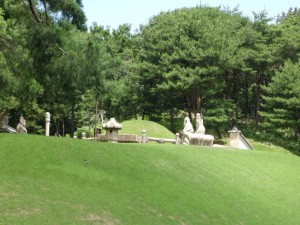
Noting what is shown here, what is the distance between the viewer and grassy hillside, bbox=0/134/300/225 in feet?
46.2

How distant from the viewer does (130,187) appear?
690 inches

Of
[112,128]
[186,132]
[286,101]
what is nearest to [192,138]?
[186,132]

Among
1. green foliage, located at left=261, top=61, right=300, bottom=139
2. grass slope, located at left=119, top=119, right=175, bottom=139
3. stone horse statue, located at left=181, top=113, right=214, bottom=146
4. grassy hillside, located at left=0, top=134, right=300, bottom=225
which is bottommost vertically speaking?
grassy hillside, located at left=0, top=134, right=300, bottom=225

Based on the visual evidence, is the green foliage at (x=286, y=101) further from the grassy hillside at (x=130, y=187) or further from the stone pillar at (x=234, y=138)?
the grassy hillside at (x=130, y=187)

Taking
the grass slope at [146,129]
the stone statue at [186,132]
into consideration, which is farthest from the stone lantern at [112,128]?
the grass slope at [146,129]

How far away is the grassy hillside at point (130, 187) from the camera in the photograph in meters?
14.1

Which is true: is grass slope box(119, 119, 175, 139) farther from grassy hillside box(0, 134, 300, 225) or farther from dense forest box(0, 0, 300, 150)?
grassy hillside box(0, 134, 300, 225)

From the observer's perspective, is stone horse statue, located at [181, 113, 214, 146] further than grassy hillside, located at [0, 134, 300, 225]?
Yes

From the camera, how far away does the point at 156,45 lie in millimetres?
49000

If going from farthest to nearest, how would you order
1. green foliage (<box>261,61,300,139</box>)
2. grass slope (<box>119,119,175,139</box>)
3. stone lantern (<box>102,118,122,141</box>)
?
green foliage (<box>261,61,300,139</box>) < grass slope (<box>119,119,175,139</box>) < stone lantern (<box>102,118,122,141</box>)

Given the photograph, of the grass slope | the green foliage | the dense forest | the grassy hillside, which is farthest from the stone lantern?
the green foliage

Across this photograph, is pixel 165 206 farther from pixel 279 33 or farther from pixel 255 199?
pixel 279 33

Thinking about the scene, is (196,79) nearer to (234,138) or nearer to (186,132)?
(234,138)

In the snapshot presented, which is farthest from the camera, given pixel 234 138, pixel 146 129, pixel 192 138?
pixel 146 129
